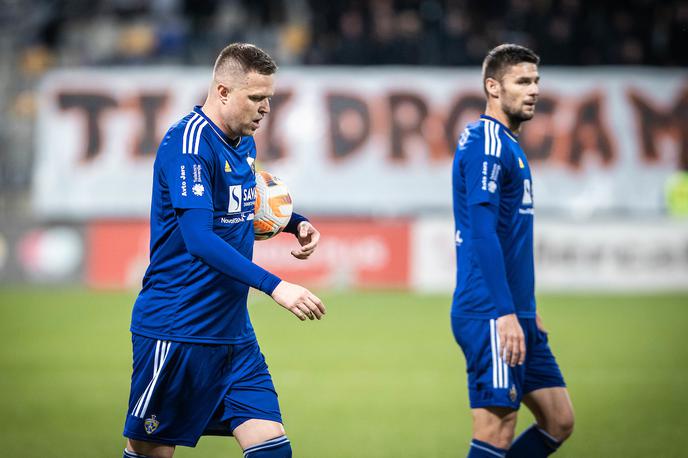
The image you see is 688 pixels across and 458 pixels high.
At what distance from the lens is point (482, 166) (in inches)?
189

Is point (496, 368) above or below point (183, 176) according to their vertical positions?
below

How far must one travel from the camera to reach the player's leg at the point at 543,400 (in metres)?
5.12

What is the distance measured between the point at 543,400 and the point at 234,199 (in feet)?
6.28

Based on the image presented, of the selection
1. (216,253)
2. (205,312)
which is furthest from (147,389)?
(216,253)

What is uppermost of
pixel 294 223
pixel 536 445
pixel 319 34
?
pixel 319 34

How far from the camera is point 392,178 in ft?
57.0

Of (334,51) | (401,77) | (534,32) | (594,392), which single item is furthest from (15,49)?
(594,392)

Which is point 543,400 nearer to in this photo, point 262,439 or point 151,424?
point 262,439

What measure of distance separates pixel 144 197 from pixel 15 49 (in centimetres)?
405

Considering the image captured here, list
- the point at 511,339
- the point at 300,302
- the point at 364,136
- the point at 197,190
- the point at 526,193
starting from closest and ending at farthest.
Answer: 1. the point at 300,302
2. the point at 197,190
3. the point at 511,339
4. the point at 526,193
5. the point at 364,136

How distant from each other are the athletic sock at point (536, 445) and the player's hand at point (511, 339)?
0.72 metres

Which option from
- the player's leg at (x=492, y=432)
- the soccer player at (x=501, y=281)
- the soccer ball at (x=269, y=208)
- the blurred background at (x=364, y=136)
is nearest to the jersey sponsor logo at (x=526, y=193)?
the soccer player at (x=501, y=281)

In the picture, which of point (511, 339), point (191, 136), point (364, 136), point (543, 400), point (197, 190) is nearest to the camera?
point (197, 190)

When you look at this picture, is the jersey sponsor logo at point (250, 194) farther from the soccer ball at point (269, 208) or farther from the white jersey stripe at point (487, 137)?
the white jersey stripe at point (487, 137)
